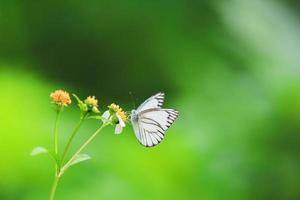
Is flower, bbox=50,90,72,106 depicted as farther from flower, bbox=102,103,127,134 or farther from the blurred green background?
the blurred green background

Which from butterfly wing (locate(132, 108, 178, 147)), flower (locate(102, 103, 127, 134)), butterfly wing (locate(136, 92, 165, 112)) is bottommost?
flower (locate(102, 103, 127, 134))

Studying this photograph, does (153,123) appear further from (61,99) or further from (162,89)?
(162,89)

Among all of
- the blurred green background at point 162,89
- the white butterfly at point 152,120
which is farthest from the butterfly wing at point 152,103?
the blurred green background at point 162,89

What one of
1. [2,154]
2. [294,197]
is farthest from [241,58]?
[2,154]

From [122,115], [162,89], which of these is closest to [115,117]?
[122,115]

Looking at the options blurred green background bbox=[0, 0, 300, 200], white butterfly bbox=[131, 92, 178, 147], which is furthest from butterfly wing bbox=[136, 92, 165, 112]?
blurred green background bbox=[0, 0, 300, 200]

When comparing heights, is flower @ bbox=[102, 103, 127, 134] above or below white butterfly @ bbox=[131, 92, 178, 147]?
below

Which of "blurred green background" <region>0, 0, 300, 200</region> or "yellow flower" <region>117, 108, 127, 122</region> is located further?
"blurred green background" <region>0, 0, 300, 200</region>

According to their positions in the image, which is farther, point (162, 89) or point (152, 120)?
point (162, 89)
